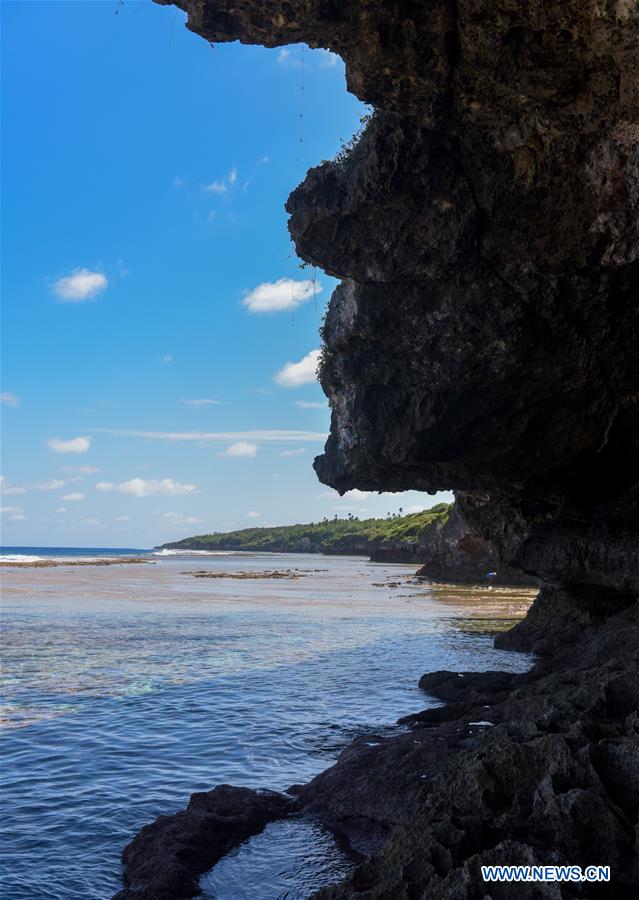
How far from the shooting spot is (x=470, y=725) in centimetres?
998

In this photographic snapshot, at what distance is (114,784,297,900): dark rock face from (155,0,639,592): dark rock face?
9.21 meters

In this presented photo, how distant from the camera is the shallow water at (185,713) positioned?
7059 millimetres

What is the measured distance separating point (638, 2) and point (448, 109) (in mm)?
2967

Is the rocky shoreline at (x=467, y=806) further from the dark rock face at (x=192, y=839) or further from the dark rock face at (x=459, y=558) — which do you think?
the dark rock face at (x=459, y=558)

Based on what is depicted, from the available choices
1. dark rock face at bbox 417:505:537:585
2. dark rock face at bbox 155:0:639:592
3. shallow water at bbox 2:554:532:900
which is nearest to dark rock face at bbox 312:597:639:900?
shallow water at bbox 2:554:532:900

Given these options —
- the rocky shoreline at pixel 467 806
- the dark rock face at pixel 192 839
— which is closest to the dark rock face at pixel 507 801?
the rocky shoreline at pixel 467 806

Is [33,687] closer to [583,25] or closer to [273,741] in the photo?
[273,741]

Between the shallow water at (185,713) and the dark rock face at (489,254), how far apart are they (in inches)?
206

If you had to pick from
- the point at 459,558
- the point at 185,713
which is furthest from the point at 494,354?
the point at 459,558

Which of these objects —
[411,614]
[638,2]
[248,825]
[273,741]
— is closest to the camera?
[248,825]

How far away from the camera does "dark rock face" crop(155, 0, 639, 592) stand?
9.27 m

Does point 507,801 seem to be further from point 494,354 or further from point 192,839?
point 494,354

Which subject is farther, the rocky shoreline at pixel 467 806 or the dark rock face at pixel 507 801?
the rocky shoreline at pixel 467 806

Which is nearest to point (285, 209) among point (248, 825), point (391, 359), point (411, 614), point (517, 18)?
point (391, 359)
